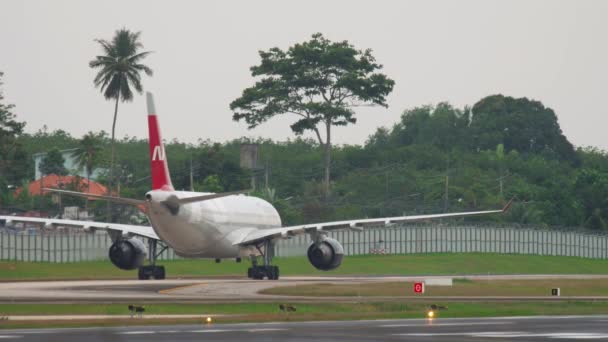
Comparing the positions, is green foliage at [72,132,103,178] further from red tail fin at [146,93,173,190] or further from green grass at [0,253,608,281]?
red tail fin at [146,93,173,190]

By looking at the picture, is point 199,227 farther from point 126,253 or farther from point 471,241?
point 471,241

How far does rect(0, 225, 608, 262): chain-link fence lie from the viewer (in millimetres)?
95625

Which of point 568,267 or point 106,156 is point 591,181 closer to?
point 568,267

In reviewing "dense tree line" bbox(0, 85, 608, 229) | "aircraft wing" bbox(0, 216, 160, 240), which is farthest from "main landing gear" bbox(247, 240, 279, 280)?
"dense tree line" bbox(0, 85, 608, 229)

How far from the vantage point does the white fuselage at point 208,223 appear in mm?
65312

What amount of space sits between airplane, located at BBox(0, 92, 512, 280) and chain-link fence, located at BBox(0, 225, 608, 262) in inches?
911

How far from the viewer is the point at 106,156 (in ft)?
596

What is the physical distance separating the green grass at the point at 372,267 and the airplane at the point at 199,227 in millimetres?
10703

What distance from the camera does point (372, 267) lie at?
330 feet

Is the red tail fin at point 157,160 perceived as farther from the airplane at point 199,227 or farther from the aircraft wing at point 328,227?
the aircraft wing at point 328,227

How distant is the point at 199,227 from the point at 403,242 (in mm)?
48502

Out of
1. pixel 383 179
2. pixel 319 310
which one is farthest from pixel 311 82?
pixel 319 310

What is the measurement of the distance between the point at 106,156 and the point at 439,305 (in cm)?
A: 13288

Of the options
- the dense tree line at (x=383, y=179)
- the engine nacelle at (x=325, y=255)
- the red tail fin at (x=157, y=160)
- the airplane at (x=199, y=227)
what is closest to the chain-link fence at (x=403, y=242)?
the dense tree line at (x=383, y=179)
